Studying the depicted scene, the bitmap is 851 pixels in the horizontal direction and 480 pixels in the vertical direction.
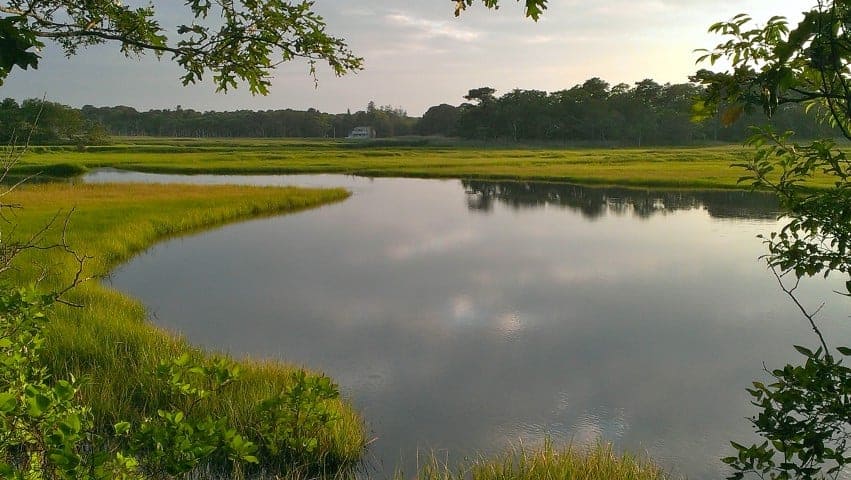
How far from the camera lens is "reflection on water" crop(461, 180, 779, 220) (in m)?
21.4

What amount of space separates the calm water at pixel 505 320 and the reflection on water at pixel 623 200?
3.39m

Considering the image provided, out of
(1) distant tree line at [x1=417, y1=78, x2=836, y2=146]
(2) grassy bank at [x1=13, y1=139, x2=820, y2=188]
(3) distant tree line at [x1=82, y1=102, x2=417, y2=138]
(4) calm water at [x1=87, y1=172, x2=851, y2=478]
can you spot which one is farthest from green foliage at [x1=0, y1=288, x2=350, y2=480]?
(3) distant tree line at [x1=82, y1=102, x2=417, y2=138]

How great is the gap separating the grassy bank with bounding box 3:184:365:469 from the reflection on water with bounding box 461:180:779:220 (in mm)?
12113

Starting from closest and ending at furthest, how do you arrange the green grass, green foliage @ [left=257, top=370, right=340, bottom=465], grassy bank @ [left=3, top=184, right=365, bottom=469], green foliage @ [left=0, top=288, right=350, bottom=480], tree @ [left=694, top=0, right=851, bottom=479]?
tree @ [left=694, top=0, right=851, bottom=479], green foliage @ [left=0, top=288, right=350, bottom=480], the green grass, green foliage @ [left=257, top=370, right=340, bottom=465], grassy bank @ [left=3, top=184, right=365, bottom=469]

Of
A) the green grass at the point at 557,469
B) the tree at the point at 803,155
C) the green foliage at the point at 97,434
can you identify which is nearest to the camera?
the tree at the point at 803,155

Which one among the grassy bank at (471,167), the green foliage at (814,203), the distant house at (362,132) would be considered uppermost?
the distant house at (362,132)

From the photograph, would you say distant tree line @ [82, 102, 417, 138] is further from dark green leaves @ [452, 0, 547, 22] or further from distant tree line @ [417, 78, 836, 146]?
dark green leaves @ [452, 0, 547, 22]

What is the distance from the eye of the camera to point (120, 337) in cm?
677

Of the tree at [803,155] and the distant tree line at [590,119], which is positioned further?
the distant tree line at [590,119]

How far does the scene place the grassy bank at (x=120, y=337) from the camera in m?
5.11

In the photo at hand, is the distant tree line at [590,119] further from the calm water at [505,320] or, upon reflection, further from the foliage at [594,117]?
the calm water at [505,320]

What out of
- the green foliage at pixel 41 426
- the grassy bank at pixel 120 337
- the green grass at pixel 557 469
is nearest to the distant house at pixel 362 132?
the grassy bank at pixel 120 337

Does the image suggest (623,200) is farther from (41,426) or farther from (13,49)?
(13,49)

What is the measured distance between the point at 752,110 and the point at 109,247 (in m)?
13.8
